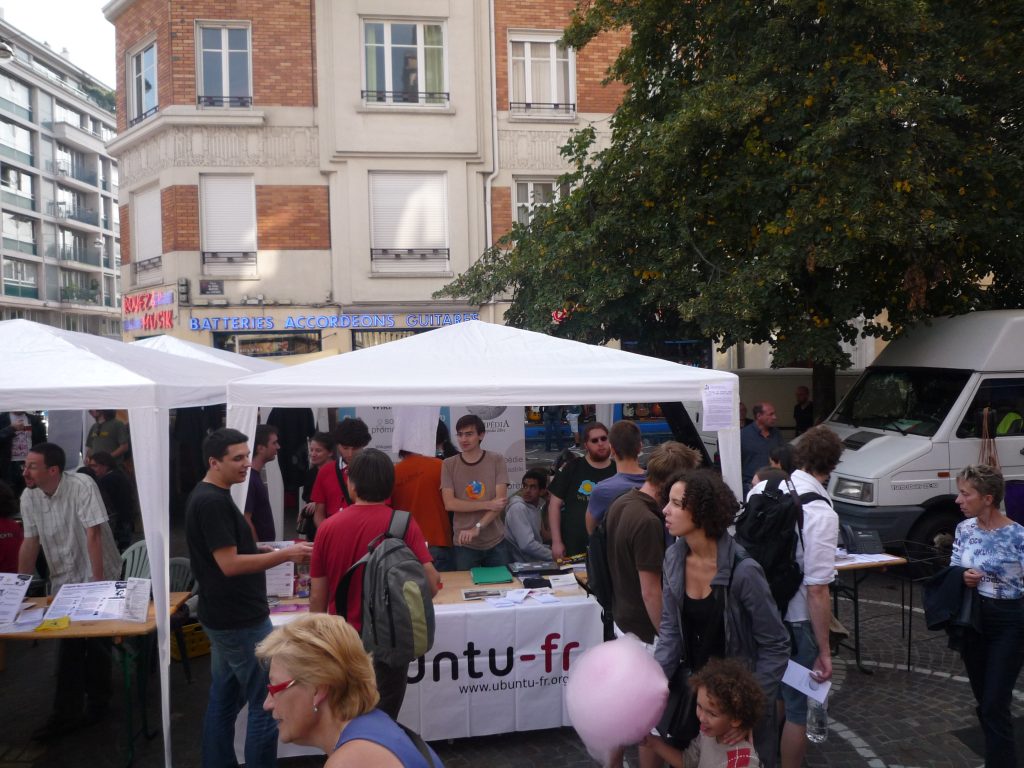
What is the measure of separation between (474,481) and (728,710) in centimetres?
319

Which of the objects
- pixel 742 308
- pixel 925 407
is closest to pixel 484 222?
pixel 742 308

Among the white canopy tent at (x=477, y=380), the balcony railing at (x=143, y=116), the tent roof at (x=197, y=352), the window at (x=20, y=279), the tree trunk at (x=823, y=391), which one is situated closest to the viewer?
the white canopy tent at (x=477, y=380)

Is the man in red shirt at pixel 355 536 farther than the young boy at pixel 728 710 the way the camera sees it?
Yes

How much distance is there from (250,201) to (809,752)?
1598cm

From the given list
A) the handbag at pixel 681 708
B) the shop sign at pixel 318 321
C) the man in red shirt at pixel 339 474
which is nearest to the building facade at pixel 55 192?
the shop sign at pixel 318 321

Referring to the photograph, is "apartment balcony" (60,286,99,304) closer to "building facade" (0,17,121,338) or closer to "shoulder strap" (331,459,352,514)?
"building facade" (0,17,121,338)

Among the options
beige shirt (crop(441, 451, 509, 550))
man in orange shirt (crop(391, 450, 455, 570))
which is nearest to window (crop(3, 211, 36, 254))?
man in orange shirt (crop(391, 450, 455, 570))

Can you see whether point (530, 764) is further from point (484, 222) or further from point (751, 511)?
point (484, 222)

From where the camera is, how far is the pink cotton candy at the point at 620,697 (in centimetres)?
325

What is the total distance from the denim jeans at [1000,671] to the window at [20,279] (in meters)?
53.6

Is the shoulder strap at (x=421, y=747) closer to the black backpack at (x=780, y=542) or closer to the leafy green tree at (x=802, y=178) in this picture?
the black backpack at (x=780, y=542)

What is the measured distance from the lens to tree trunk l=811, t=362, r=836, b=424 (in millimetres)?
A: 10867

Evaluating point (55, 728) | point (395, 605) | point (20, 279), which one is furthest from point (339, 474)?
point (20, 279)

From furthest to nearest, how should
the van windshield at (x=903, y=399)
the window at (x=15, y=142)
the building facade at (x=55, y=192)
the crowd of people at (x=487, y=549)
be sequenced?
1. the building facade at (x=55, y=192)
2. the window at (x=15, y=142)
3. the van windshield at (x=903, y=399)
4. the crowd of people at (x=487, y=549)
